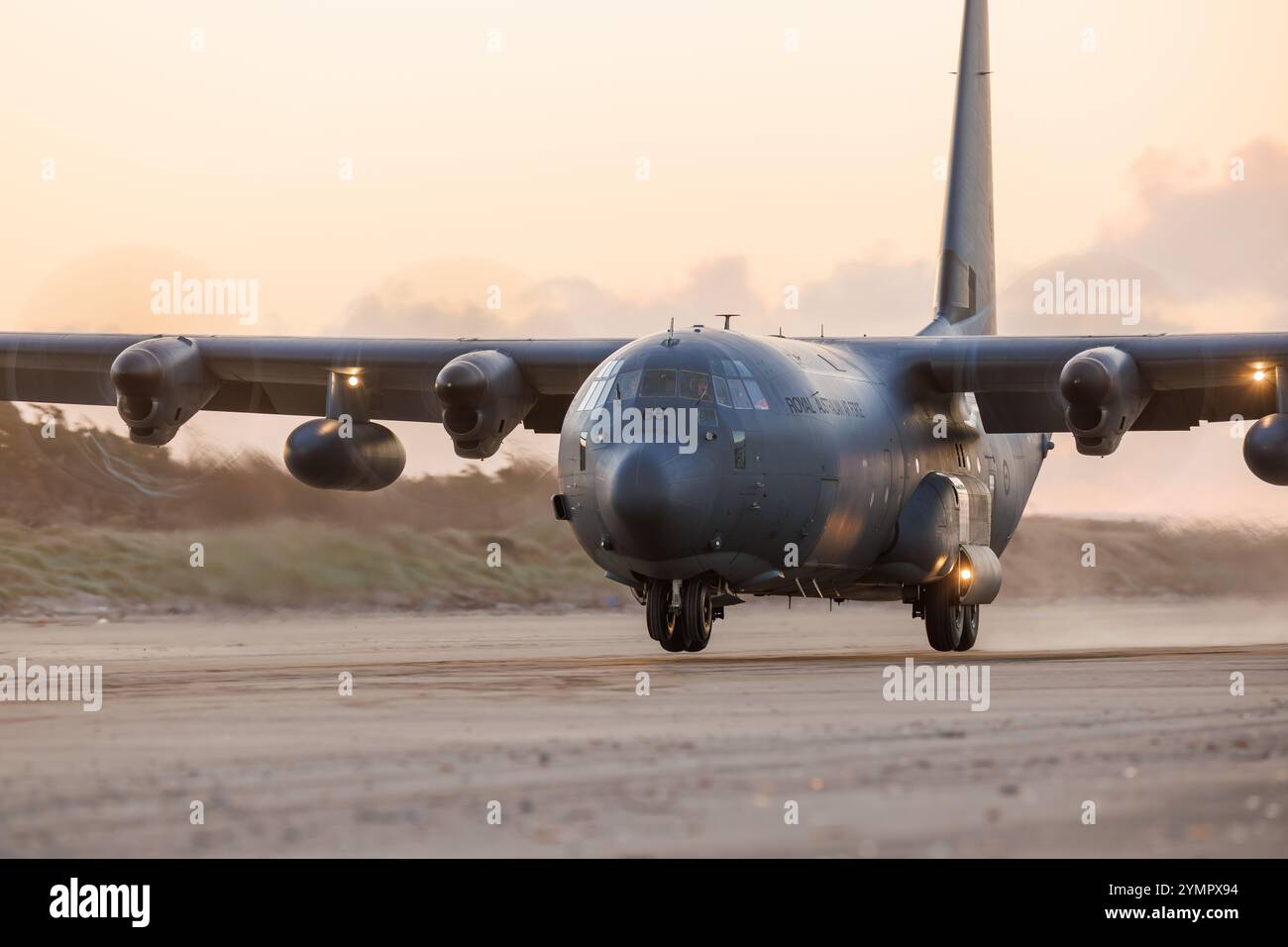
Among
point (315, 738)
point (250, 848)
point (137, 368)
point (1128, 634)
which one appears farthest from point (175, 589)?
point (250, 848)

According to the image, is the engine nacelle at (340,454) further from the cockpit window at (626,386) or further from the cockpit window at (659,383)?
the cockpit window at (659,383)

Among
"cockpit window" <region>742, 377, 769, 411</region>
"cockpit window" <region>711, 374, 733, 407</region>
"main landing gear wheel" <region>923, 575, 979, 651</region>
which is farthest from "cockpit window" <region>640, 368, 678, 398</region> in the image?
"main landing gear wheel" <region>923, 575, 979, 651</region>

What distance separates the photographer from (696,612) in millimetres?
19484

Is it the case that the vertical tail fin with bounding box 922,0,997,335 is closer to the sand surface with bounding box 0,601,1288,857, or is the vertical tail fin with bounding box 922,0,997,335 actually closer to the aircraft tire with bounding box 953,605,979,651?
the aircraft tire with bounding box 953,605,979,651

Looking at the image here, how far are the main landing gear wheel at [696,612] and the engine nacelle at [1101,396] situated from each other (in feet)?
15.6

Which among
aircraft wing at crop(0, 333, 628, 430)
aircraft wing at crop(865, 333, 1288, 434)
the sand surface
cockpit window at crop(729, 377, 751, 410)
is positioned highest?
aircraft wing at crop(0, 333, 628, 430)

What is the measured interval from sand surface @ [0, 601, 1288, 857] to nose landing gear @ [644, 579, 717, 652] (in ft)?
0.95

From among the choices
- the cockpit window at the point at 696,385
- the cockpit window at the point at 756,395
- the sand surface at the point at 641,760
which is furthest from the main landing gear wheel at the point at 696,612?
the cockpit window at the point at 696,385

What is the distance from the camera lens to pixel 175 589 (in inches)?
1106

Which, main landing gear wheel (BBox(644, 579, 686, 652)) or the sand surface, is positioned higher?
main landing gear wheel (BBox(644, 579, 686, 652))

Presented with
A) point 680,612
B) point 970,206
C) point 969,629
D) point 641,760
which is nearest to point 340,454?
point 680,612

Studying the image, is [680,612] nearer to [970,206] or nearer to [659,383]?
[659,383]

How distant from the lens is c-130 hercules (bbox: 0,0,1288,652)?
1795cm

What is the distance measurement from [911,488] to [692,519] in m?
5.40
